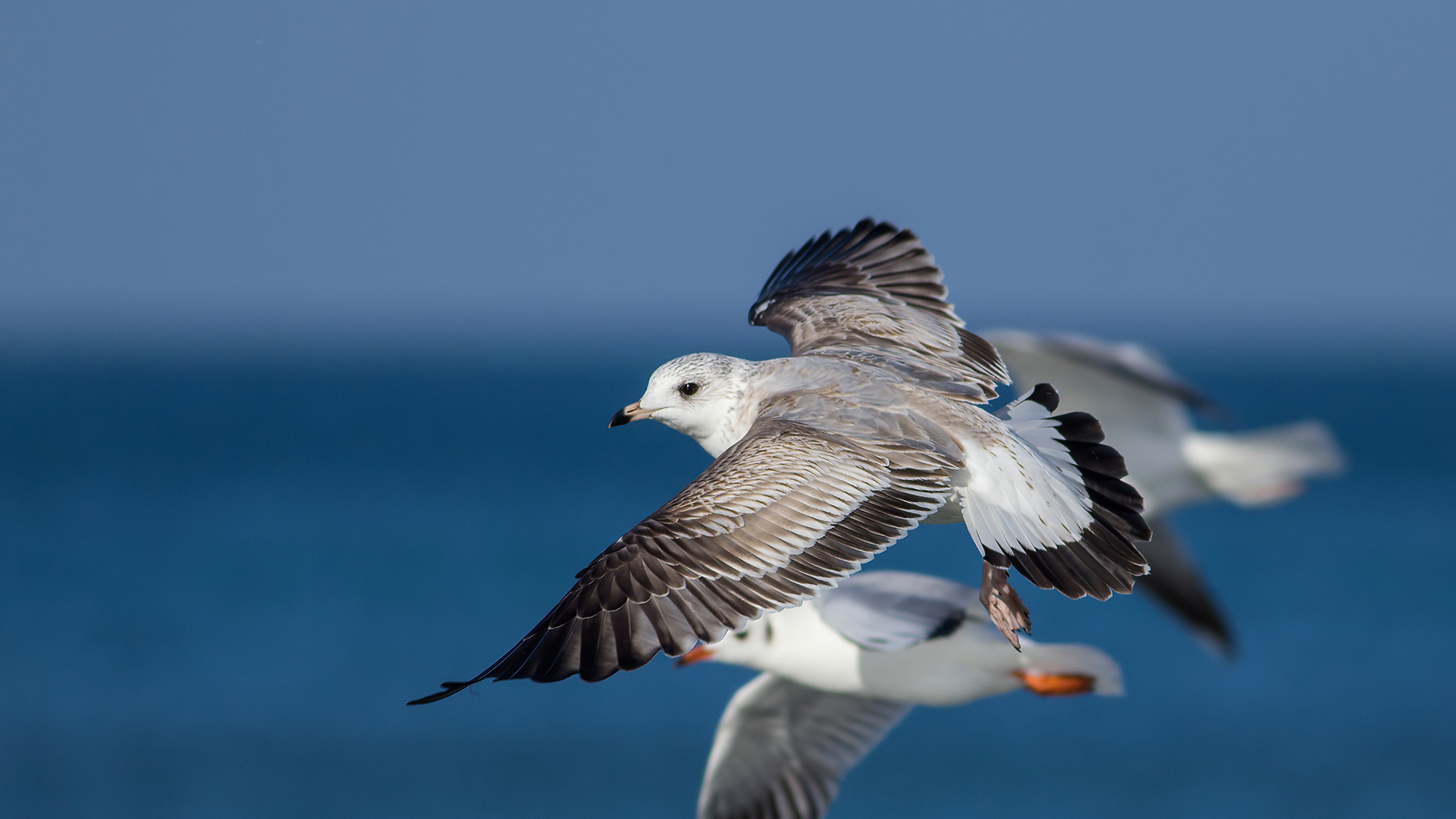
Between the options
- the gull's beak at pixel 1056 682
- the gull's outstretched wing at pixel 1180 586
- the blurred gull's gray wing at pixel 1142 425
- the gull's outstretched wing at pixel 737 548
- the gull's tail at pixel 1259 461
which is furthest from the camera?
the gull's outstretched wing at pixel 1180 586

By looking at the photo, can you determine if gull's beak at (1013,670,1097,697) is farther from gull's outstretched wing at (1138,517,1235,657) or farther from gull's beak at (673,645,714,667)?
gull's outstretched wing at (1138,517,1235,657)

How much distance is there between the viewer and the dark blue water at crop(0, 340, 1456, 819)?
2195cm

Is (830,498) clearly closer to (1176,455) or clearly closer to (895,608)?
(895,608)

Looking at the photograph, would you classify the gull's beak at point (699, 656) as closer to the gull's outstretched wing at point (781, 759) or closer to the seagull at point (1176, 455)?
the gull's outstretched wing at point (781, 759)

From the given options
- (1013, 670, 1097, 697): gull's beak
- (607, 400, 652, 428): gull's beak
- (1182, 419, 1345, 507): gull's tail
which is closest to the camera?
(607, 400, 652, 428): gull's beak

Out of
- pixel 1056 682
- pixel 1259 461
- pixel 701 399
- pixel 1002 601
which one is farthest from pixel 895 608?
pixel 1259 461

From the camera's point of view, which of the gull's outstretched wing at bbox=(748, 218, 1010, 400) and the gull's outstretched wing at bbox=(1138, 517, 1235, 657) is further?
the gull's outstretched wing at bbox=(1138, 517, 1235, 657)

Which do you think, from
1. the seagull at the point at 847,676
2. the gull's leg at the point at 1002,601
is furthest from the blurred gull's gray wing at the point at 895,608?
the gull's leg at the point at 1002,601

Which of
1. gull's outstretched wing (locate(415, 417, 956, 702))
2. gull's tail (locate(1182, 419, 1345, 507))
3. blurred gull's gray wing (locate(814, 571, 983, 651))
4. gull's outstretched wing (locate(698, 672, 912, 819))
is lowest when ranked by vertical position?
gull's outstretched wing (locate(698, 672, 912, 819))

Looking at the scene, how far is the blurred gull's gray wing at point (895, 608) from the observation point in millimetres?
6285

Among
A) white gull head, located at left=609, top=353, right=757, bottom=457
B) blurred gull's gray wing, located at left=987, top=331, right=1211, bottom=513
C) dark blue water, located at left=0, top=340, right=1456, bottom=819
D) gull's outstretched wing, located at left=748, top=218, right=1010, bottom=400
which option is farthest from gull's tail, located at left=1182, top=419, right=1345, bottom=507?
dark blue water, located at left=0, top=340, right=1456, bottom=819

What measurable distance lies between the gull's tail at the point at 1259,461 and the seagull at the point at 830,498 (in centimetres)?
697

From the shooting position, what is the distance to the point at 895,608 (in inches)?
256

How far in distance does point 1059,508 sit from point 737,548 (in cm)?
116
